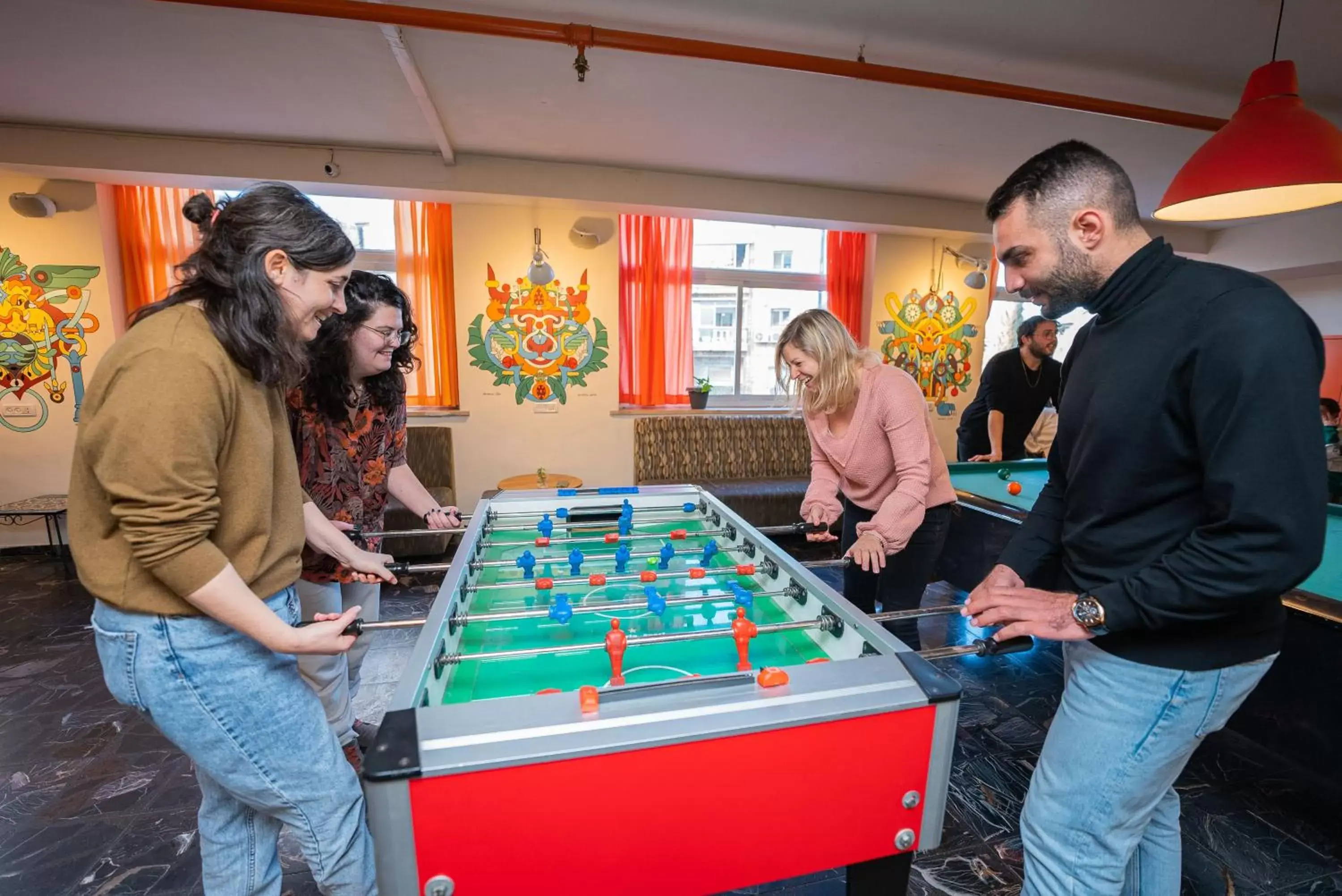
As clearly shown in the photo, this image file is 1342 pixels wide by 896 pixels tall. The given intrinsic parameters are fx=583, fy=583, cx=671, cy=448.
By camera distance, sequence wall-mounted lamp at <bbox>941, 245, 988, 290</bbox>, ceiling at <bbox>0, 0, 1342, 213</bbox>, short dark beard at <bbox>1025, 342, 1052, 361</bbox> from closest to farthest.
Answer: ceiling at <bbox>0, 0, 1342, 213</bbox> → short dark beard at <bbox>1025, 342, 1052, 361</bbox> → wall-mounted lamp at <bbox>941, 245, 988, 290</bbox>

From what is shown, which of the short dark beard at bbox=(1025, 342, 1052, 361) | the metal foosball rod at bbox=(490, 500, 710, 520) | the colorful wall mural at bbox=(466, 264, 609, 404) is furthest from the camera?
the colorful wall mural at bbox=(466, 264, 609, 404)

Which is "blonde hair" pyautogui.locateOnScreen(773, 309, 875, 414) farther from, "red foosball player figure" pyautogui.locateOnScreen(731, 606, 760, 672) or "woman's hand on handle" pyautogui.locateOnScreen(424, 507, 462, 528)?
"woman's hand on handle" pyautogui.locateOnScreen(424, 507, 462, 528)

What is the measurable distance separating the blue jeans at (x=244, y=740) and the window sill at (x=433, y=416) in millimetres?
3782

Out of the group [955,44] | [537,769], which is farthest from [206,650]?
[955,44]

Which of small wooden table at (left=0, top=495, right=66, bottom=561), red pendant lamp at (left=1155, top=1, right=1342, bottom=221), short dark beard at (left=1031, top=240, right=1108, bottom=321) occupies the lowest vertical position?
small wooden table at (left=0, top=495, right=66, bottom=561)

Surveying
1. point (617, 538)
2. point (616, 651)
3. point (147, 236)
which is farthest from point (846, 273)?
point (147, 236)

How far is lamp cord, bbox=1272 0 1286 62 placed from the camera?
2309mm

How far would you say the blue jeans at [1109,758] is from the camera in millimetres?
999

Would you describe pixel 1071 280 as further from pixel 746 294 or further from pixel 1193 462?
pixel 746 294

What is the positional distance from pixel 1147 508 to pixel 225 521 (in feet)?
5.19

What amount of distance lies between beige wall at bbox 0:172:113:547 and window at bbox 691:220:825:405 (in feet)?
14.8

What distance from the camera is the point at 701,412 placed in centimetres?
539

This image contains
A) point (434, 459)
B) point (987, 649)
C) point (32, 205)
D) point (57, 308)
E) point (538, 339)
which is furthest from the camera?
Result: point (538, 339)

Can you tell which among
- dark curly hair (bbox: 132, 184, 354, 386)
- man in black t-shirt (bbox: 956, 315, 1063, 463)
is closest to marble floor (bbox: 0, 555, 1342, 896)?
dark curly hair (bbox: 132, 184, 354, 386)
